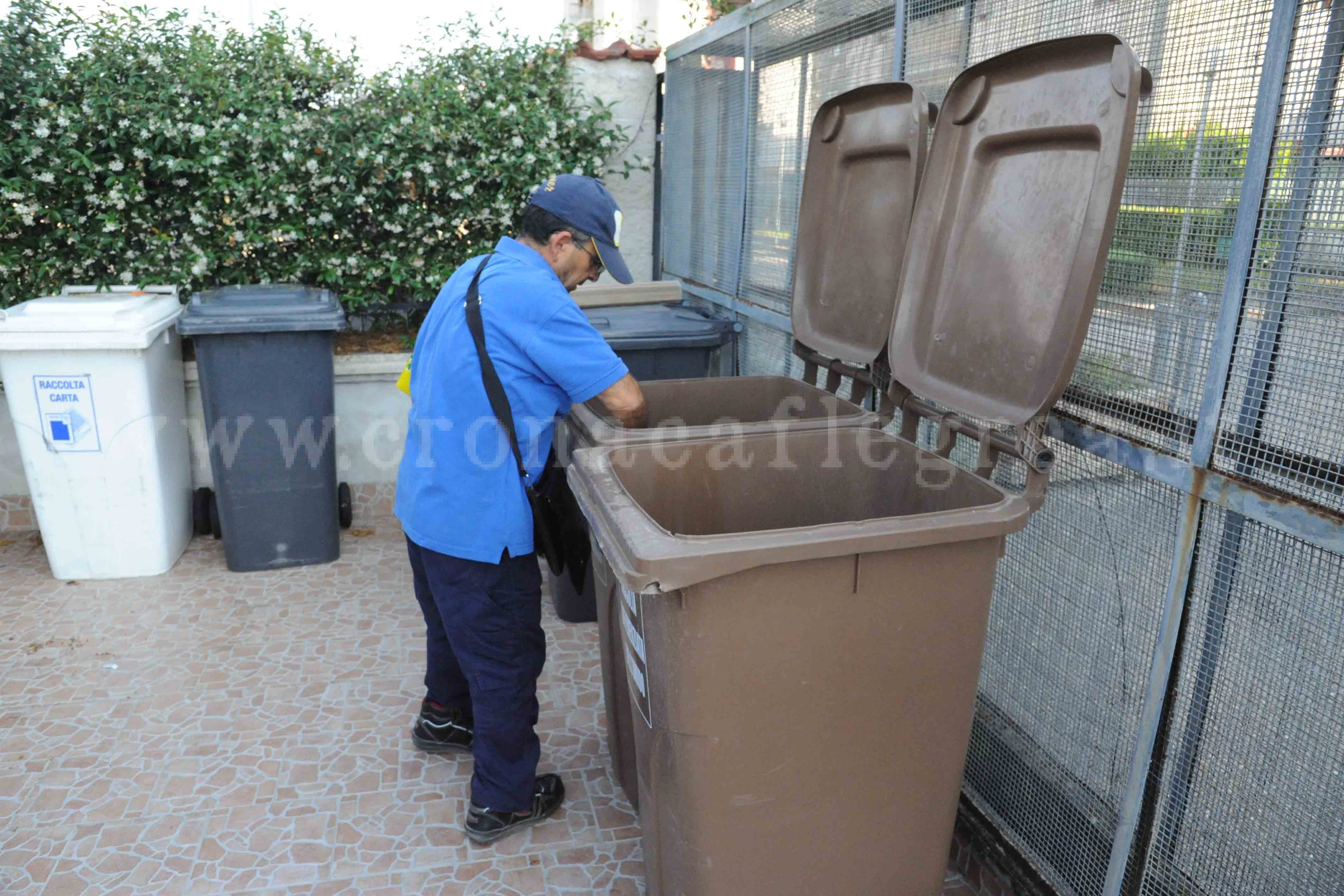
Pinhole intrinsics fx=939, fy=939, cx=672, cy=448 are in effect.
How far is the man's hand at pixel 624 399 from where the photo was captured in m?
2.31

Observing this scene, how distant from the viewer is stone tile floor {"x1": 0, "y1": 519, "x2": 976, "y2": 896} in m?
2.50

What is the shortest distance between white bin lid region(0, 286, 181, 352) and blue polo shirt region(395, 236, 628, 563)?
7.60 ft

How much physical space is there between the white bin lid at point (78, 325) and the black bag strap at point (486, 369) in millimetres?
2514

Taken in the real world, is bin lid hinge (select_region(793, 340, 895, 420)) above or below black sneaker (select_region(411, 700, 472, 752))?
above

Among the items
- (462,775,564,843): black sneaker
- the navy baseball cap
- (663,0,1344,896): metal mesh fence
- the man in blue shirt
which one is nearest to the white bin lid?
the man in blue shirt

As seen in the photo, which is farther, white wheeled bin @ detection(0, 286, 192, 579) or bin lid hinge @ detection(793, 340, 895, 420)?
white wheeled bin @ detection(0, 286, 192, 579)

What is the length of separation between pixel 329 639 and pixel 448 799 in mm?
1234

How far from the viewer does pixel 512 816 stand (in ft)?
8.63

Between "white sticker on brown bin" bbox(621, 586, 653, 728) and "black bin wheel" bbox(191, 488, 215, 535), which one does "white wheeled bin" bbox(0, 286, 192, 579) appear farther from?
"white sticker on brown bin" bbox(621, 586, 653, 728)

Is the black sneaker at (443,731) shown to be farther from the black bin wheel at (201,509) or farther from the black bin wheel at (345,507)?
the black bin wheel at (201,509)

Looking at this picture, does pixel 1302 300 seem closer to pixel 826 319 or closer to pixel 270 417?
pixel 826 319

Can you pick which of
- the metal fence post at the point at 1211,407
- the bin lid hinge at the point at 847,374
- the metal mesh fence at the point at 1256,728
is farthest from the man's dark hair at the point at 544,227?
the metal mesh fence at the point at 1256,728

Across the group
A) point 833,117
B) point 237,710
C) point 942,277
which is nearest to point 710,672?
point 942,277

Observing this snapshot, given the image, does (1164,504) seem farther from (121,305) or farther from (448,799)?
(121,305)
